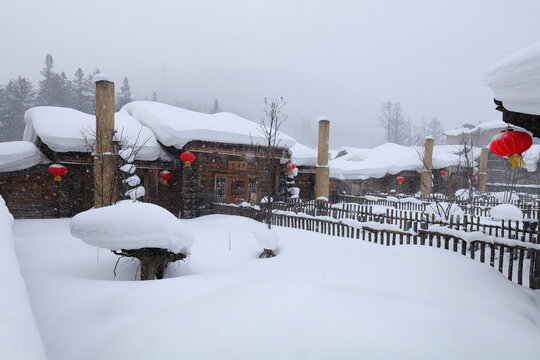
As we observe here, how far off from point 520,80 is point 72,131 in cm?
1452

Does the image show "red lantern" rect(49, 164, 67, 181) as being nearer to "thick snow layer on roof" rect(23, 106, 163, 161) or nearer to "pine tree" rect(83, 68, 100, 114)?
"thick snow layer on roof" rect(23, 106, 163, 161)

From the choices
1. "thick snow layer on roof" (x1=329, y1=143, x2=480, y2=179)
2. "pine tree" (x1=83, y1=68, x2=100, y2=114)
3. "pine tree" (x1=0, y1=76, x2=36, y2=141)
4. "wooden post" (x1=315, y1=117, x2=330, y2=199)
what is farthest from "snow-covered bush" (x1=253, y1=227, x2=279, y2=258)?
"pine tree" (x1=83, y1=68, x2=100, y2=114)

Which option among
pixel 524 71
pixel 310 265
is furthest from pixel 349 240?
pixel 524 71

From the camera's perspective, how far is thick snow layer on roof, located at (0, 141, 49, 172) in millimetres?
11992

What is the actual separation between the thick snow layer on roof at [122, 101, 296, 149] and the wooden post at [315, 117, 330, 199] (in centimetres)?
250

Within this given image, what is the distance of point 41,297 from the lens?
435cm

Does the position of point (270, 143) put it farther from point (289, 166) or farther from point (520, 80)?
point (520, 80)

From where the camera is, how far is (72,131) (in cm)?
1260

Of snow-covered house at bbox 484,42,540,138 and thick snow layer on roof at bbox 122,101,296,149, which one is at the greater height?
thick snow layer on roof at bbox 122,101,296,149

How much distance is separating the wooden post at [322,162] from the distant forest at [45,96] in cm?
3085

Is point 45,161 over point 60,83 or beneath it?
beneath

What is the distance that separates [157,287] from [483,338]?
3768mm

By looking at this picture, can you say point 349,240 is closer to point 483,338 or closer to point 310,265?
point 310,265

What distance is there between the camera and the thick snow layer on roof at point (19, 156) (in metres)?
12.0
